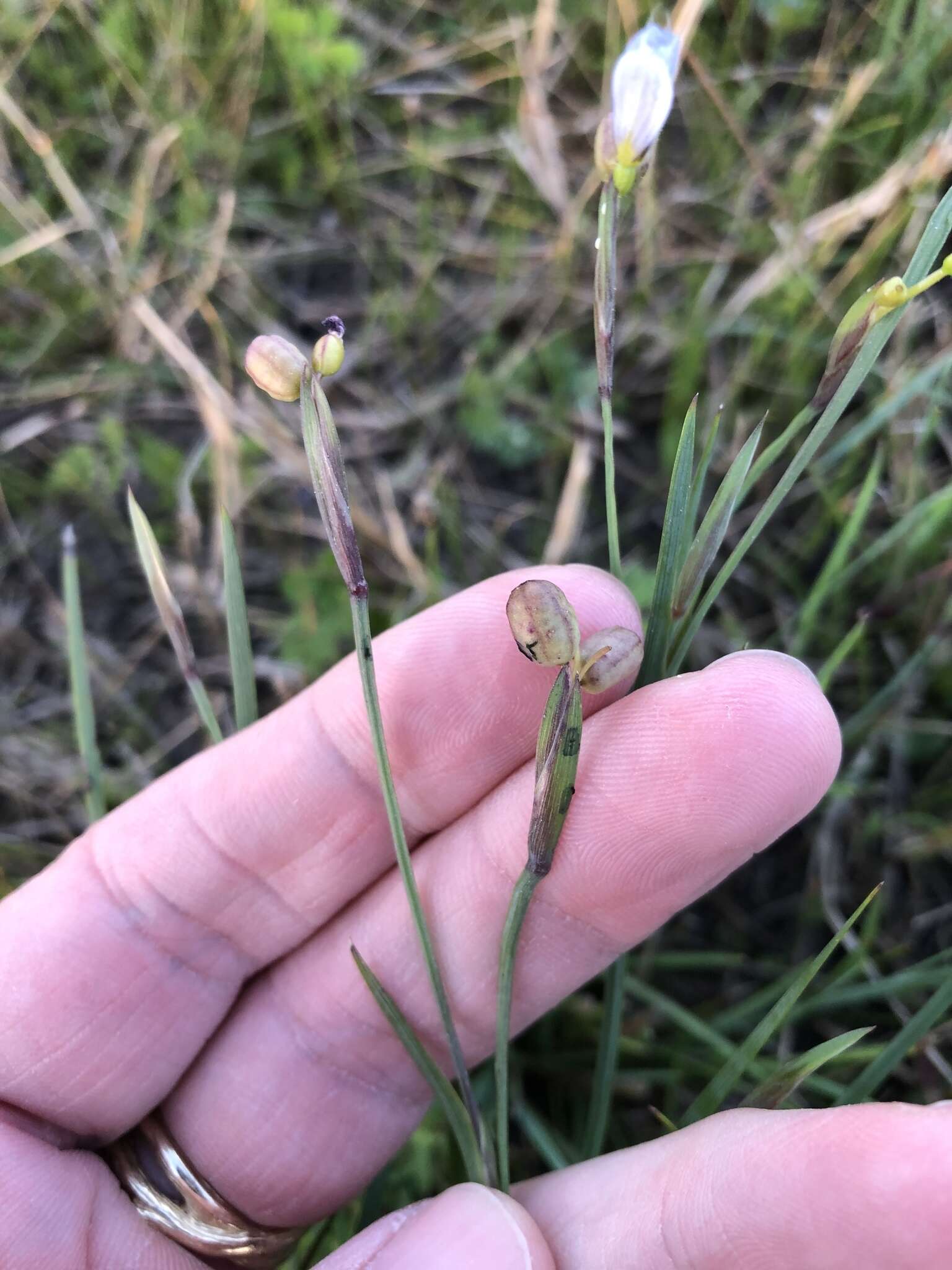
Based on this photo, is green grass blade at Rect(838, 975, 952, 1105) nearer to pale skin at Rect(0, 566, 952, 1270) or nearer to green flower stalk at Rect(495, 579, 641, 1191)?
pale skin at Rect(0, 566, 952, 1270)

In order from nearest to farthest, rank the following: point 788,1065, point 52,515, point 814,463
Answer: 1. point 788,1065
2. point 814,463
3. point 52,515

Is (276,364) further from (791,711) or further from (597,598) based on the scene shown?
(791,711)

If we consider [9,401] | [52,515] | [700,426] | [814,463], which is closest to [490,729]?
[814,463]

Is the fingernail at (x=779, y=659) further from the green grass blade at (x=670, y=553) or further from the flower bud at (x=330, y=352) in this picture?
the flower bud at (x=330, y=352)

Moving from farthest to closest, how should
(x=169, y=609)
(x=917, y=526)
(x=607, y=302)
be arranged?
Answer: 1. (x=917, y=526)
2. (x=169, y=609)
3. (x=607, y=302)

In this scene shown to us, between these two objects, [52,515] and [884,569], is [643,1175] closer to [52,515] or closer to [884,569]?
[884,569]

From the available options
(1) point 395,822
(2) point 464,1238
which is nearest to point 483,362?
(1) point 395,822

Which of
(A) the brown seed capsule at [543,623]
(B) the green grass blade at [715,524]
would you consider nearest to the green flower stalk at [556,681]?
(A) the brown seed capsule at [543,623]
